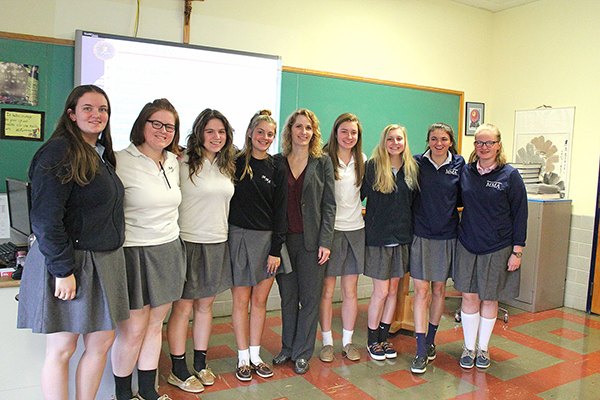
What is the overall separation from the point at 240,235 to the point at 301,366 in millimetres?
965

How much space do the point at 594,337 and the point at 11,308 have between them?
13.8 ft

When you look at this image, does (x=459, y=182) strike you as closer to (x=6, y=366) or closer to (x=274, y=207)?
(x=274, y=207)

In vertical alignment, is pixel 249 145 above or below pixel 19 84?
below

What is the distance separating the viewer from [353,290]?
337cm

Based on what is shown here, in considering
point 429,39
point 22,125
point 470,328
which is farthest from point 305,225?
point 429,39

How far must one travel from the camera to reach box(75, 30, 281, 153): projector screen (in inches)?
141

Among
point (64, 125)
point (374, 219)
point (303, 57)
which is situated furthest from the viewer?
point (303, 57)

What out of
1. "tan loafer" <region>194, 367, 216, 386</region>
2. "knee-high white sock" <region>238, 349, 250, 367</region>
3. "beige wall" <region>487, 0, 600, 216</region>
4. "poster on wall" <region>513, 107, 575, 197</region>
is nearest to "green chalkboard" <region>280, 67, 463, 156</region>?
"beige wall" <region>487, 0, 600, 216</region>

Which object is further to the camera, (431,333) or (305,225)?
(431,333)

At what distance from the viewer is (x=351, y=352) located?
338 cm

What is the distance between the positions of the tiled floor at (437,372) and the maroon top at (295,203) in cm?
94

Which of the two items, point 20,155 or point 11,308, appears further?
point 20,155

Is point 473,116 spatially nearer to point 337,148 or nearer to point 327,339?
point 337,148

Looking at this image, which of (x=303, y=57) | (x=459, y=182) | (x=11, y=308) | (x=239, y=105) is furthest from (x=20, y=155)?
(x=459, y=182)
